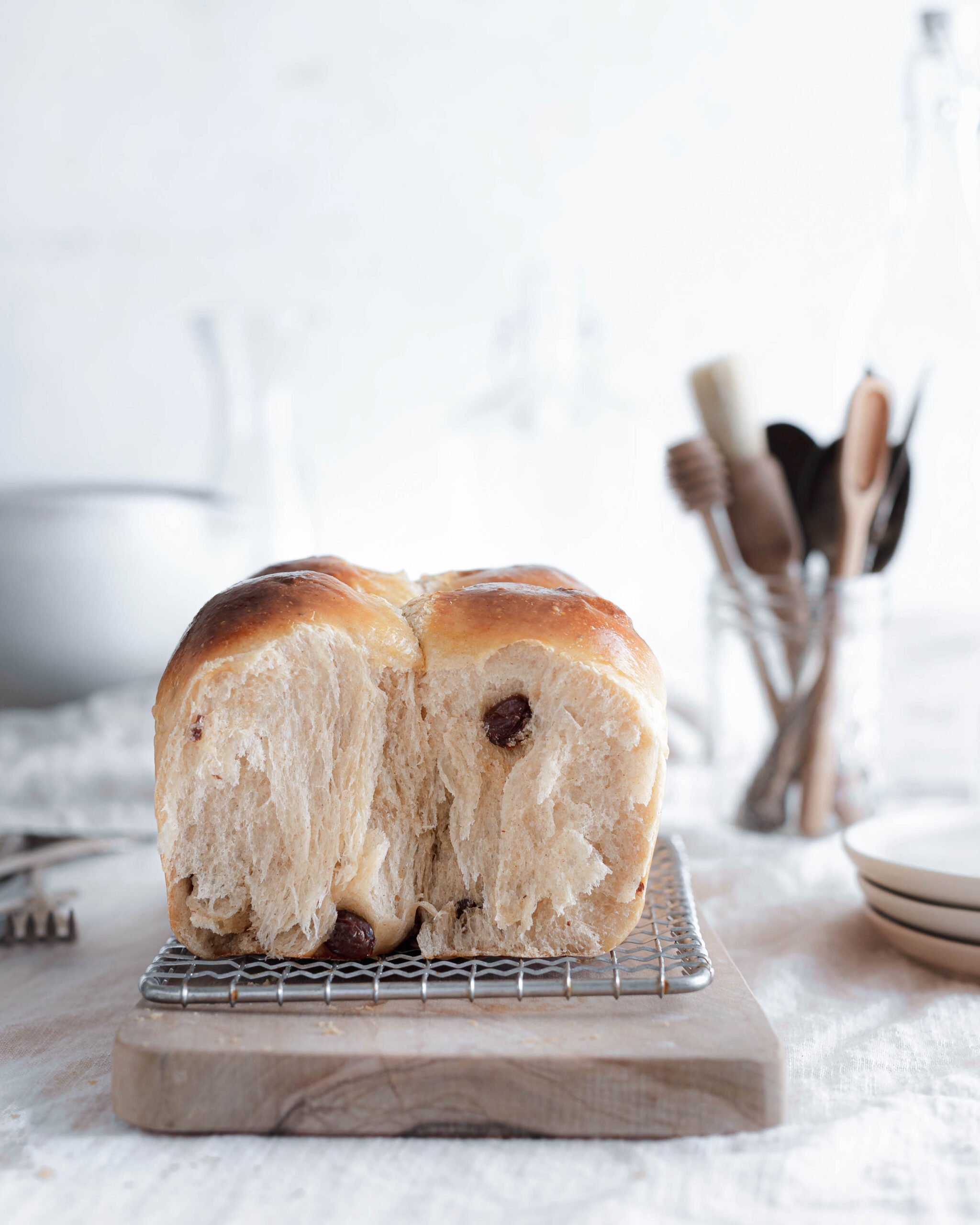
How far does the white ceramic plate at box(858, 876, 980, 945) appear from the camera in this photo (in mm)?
1026

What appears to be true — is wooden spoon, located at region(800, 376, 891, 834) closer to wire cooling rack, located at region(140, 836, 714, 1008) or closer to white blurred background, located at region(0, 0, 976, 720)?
wire cooling rack, located at region(140, 836, 714, 1008)

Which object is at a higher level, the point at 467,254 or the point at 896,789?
the point at 467,254

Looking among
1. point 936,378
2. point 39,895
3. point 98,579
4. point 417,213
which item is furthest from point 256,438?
point 936,378

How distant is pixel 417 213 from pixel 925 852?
2.05 m

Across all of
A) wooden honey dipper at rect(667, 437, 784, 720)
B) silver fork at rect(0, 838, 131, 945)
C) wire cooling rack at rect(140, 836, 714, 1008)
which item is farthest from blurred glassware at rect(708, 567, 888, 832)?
silver fork at rect(0, 838, 131, 945)

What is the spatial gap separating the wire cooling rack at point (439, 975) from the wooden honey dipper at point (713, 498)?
601mm

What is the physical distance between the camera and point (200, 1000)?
2.77 feet

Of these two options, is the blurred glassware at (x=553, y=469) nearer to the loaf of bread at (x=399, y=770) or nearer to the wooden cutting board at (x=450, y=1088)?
the loaf of bread at (x=399, y=770)

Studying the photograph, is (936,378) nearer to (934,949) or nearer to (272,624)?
(934,949)

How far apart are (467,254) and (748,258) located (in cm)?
67

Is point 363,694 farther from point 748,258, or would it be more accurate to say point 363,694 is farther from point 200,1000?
point 748,258

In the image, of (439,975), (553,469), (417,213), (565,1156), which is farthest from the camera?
(417,213)

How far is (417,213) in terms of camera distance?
269 centimetres

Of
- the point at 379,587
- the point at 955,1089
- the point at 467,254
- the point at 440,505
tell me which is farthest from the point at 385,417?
the point at 955,1089
